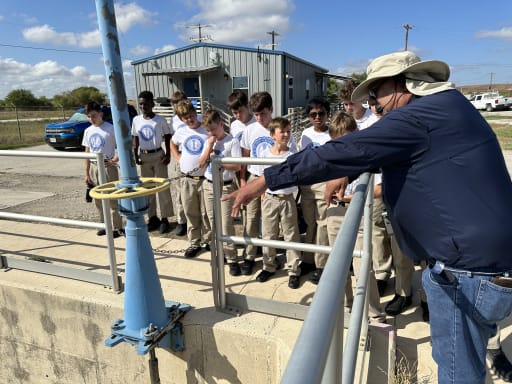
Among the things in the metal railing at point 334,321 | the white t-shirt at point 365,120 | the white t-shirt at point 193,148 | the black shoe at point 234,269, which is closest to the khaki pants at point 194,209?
the white t-shirt at point 193,148

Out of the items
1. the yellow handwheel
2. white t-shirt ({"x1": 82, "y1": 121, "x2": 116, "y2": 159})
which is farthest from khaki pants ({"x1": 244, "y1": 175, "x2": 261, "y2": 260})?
white t-shirt ({"x1": 82, "y1": 121, "x2": 116, "y2": 159})

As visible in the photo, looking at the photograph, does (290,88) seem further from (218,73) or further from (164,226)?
(164,226)

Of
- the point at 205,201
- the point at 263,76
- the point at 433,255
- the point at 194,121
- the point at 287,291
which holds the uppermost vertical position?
the point at 263,76

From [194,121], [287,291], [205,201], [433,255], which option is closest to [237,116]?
[194,121]

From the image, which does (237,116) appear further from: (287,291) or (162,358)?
(162,358)

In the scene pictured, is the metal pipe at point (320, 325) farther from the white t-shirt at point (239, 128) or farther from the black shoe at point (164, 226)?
the black shoe at point (164, 226)

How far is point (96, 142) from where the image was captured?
4.80 meters

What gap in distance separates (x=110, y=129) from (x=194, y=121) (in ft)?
4.41

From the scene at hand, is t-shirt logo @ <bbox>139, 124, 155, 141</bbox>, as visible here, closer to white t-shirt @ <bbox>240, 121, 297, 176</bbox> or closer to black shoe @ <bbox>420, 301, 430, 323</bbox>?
white t-shirt @ <bbox>240, 121, 297, 176</bbox>

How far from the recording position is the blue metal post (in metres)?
2.43

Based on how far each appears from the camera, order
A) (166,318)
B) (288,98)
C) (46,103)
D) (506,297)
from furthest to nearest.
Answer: (46,103)
(288,98)
(166,318)
(506,297)

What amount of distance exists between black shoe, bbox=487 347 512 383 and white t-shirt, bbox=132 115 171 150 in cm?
421

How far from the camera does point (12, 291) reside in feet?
10.8

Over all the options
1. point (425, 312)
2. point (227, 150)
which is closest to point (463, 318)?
point (425, 312)
